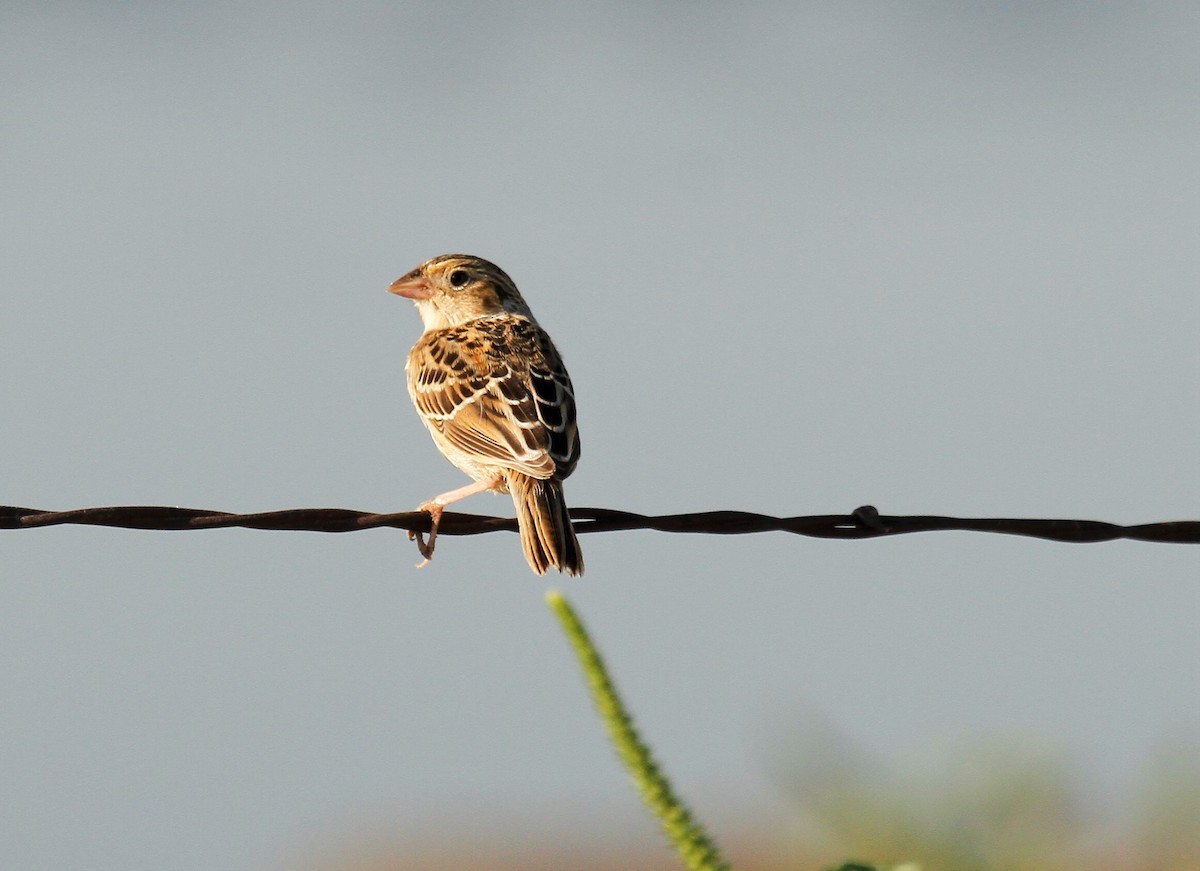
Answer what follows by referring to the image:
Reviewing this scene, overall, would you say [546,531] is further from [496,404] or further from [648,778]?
[648,778]

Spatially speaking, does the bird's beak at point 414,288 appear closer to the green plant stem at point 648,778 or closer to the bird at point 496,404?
the bird at point 496,404

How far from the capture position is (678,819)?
1.45 meters

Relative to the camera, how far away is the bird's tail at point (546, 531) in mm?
6508

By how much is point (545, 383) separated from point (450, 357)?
874mm

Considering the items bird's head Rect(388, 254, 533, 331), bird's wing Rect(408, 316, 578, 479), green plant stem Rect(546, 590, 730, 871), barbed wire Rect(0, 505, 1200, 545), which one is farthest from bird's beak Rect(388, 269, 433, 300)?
green plant stem Rect(546, 590, 730, 871)

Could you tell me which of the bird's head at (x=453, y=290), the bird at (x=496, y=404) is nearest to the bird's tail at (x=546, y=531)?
the bird at (x=496, y=404)

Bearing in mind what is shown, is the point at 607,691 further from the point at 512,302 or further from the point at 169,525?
the point at 512,302

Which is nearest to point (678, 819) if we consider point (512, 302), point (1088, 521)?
point (1088, 521)

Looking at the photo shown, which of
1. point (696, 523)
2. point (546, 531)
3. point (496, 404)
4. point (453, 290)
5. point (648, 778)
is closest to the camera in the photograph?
point (648, 778)

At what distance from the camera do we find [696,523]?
5191 millimetres

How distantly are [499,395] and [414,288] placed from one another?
9.20 feet

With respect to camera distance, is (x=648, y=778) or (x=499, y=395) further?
(x=499, y=395)

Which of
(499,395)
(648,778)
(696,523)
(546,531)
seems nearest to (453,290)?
(499,395)

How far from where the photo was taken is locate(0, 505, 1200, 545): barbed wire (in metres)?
5.11
